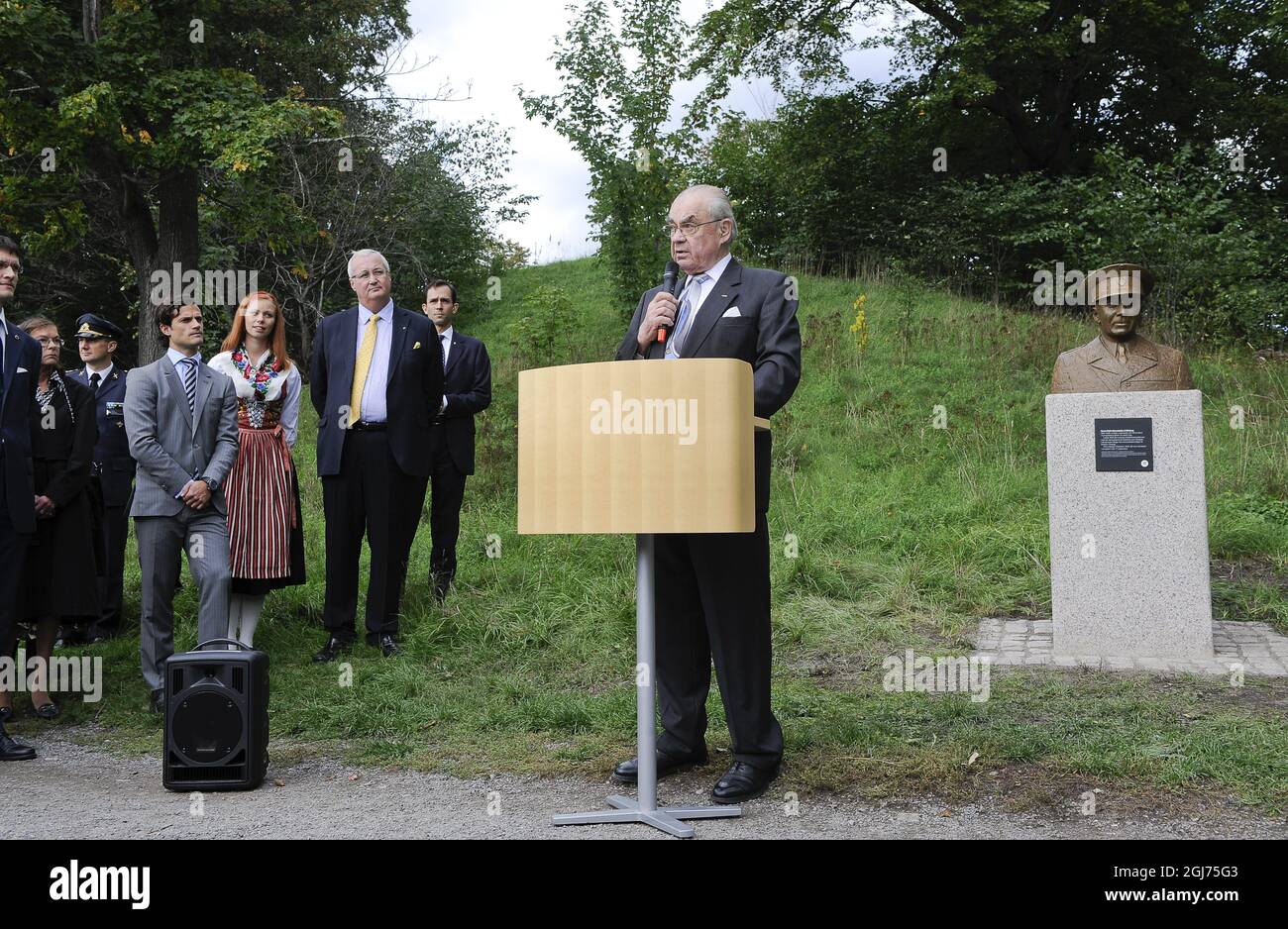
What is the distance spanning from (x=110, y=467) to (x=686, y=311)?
565 cm

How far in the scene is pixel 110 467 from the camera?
8.42 meters

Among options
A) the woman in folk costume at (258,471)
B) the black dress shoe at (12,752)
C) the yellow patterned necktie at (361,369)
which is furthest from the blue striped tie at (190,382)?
the black dress shoe at (12,752)

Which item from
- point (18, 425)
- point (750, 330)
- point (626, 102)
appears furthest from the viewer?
point (626, 102)

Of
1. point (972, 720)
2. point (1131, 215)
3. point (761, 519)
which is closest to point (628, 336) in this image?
point (761, 519)

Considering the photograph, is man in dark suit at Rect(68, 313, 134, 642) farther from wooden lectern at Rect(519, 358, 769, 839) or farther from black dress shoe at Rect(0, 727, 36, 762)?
wooden lectern at Rect(519, 358, 769, 839)

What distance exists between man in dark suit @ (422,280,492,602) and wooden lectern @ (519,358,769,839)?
466cm

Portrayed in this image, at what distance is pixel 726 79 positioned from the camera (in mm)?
21484

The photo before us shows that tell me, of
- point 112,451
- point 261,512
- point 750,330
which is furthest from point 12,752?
point 750,330

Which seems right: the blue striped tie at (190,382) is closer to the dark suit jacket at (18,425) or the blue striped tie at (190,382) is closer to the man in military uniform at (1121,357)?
the dark suit jacket at (18,425)

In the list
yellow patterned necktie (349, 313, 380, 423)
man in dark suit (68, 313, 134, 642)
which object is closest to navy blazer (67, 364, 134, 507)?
man in dark suit (68, 313, 134, 642)

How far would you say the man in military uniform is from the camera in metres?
7.21

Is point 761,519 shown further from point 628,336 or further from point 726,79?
point 726,79

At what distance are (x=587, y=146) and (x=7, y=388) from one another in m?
10.7

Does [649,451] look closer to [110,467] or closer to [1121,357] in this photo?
[1121,357]
